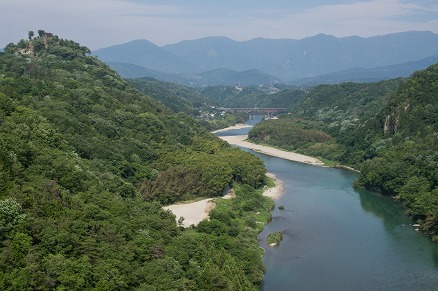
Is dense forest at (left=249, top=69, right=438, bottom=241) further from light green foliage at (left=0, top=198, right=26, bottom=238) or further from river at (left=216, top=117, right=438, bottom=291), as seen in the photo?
light green foliage at (left=0, top=198, right=26, bottom=238)

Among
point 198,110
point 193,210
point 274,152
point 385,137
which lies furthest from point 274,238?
point 198,110

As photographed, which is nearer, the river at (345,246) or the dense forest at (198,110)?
the river at (345,246)

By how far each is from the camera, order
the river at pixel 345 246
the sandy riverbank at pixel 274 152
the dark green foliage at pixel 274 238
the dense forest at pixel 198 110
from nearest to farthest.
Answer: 1. the river at pixel 345 246
2. the dark green foliage at pixel 274 238
3. the sandy riverbank at pixel 274 152
4. the dense forest at pixel 198 110

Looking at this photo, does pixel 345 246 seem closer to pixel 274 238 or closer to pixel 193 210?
pixel 274 238

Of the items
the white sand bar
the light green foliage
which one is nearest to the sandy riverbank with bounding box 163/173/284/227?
the white sand bar

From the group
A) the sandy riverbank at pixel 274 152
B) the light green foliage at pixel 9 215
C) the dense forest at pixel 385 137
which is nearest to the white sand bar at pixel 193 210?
the light green foliage at pixel 9 215

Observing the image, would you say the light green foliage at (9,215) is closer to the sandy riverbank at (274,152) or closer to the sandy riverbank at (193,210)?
the sandy riverbank at (193,210)
